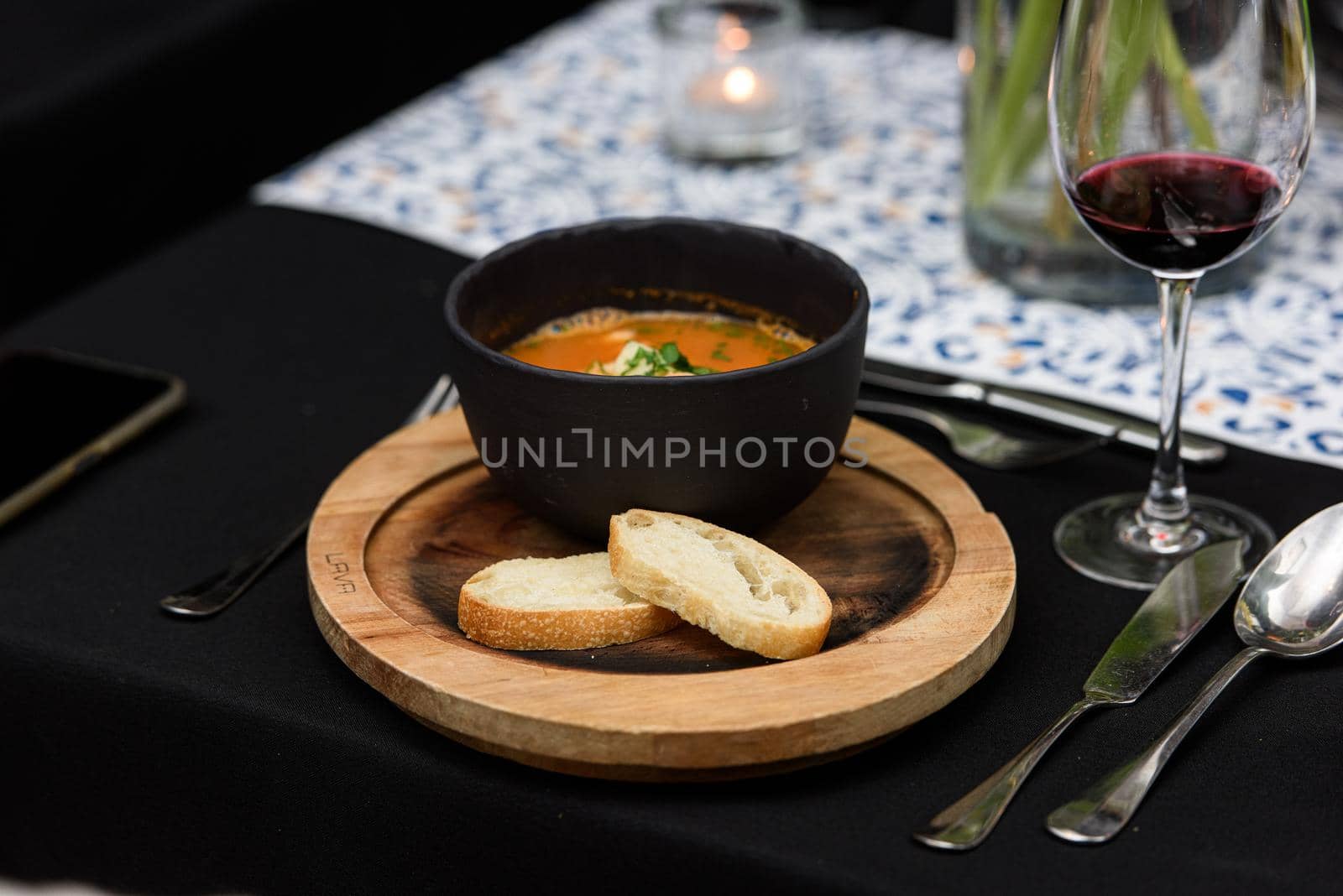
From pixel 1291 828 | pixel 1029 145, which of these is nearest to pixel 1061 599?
pixel 1291 828

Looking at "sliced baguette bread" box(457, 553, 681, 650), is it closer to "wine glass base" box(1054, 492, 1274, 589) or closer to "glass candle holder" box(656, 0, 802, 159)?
"wine glass base" box(1054, 492, 1274, 589)

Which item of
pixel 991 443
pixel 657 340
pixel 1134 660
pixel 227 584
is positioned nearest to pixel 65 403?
pixel 227 584

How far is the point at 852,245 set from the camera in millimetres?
1554

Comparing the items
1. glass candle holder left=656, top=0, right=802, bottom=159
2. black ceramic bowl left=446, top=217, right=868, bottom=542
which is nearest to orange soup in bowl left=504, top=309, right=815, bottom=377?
black ceramic bowl left=446, top=217, right=868, bottom=542

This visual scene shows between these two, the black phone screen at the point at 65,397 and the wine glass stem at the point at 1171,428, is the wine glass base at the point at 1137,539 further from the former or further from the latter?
the black phone screen at the point at 65,397

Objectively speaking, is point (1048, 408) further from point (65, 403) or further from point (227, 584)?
point (65, 403)

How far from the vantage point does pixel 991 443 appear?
112cm

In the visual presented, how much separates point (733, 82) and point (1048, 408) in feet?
2.36

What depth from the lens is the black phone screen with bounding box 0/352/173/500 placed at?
3.82 ft

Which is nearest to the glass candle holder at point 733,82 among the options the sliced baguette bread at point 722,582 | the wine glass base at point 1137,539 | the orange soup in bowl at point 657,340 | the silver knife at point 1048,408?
the silver knife at point 1048,408

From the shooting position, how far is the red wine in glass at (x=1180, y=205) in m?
0.89

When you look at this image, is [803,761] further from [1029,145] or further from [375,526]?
[1029,145]

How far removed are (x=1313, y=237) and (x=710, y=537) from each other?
3.03ft

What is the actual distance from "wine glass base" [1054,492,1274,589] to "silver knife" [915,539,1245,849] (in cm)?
2
